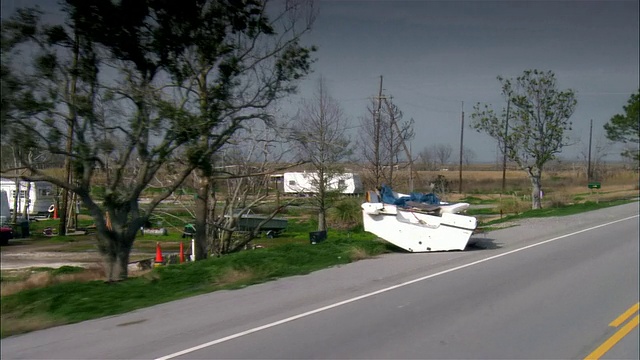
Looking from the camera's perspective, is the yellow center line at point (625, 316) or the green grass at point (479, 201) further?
the green grass at point (479, 201)

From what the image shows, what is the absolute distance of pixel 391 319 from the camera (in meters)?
8.54

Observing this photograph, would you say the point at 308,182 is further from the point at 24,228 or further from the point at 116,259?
the point at 24,228

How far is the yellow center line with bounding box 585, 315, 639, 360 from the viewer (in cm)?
711

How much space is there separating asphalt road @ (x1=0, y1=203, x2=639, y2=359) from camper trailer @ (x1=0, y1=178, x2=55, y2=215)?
16.8 feet

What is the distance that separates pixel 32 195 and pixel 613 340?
12343mm

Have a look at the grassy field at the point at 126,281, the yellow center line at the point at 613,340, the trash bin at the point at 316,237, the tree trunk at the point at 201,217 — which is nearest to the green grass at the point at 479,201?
the trash bin at the point at 316,237

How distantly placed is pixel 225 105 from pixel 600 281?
8338 millimetres

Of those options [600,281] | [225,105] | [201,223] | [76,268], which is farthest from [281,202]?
[600,281]

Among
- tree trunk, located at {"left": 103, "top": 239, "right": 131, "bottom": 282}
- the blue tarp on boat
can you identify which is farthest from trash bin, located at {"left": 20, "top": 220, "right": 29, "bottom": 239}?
the blue tarp on boat

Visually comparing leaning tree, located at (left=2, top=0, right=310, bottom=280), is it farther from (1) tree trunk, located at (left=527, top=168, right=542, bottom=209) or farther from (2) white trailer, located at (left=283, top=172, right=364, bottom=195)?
(1) tree trunk, located at (left=527, top=168, right=542, bottom=209)

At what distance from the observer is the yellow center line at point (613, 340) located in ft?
23.3

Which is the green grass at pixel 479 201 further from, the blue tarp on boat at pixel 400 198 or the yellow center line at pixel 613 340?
the yellow center line at pixel 613 340

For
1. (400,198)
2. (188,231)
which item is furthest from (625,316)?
(188,231)

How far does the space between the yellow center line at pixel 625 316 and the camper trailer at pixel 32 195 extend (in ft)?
33.9
